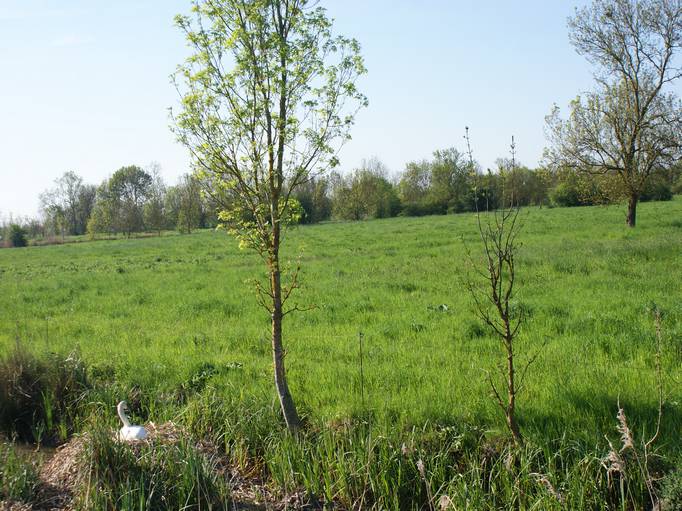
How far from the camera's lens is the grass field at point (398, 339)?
5852 mm

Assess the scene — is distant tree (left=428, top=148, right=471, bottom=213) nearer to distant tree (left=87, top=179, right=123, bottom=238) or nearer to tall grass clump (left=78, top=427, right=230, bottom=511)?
distant tree (left=87, top=179, right=123, bottom=238)

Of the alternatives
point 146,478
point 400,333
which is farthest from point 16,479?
point 400,333

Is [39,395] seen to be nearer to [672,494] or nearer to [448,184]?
[672,494]

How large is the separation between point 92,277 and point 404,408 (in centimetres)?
1887

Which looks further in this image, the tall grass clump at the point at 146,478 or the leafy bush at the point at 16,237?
the leafy bush at the point at 16,237

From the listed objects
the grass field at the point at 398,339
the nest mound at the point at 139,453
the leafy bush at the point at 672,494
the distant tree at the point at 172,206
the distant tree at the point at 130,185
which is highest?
the distant tree at the point at 130,185

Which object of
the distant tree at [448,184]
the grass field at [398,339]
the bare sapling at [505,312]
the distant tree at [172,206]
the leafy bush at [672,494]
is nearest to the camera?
the leafy bush at [672,494]

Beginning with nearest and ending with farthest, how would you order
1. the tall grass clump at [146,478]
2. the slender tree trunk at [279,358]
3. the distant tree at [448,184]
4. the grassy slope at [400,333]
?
the tall grass clump at [146,478], the slender tree trunk at [279,358], the grassy slope at [400,333], the distant tree at [448,184]

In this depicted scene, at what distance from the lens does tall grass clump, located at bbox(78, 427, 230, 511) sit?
186 inches

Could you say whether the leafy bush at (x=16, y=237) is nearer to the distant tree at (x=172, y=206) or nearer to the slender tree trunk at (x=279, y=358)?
the distant tree at (x=172, y=206)

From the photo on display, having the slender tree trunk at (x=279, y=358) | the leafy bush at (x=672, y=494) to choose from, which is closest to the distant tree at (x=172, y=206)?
the slender tree trunk at (x=279, y=358)

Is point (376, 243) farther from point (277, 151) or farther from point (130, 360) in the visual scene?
point (277, 151)

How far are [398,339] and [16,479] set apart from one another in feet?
19.4

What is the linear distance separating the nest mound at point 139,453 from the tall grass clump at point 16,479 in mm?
78
